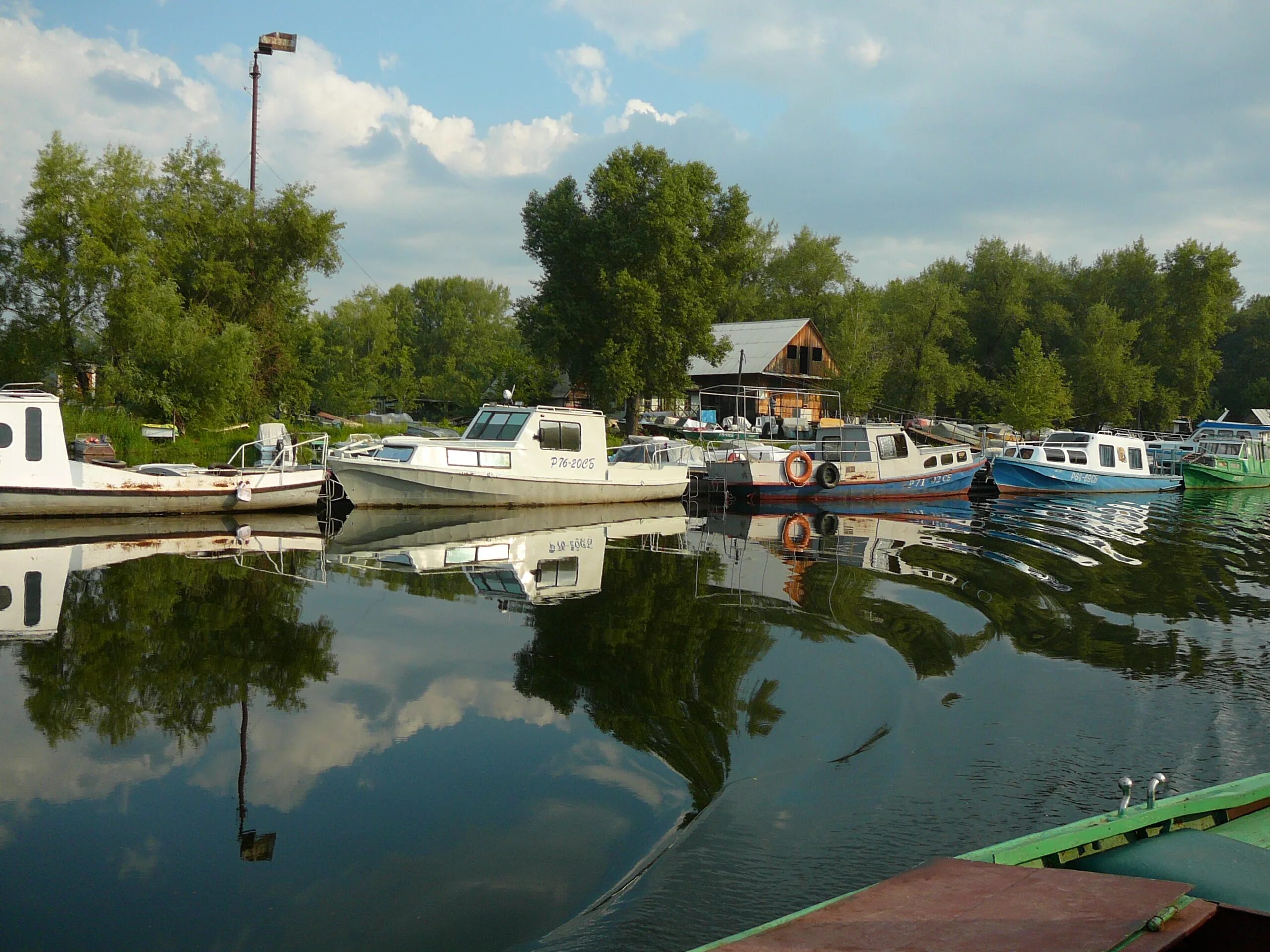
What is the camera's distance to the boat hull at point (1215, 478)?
119ft

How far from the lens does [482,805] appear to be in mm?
5840

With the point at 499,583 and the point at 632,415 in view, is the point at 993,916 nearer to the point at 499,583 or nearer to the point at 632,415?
the point at 499,583

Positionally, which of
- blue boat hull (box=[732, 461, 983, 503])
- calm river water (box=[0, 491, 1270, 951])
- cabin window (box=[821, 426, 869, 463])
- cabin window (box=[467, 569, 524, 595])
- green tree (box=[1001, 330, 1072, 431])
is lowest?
calm river water (box=[0, 491, 1270, 951])

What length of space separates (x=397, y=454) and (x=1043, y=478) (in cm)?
2117

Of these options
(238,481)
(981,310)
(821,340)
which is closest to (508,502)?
(238,481)

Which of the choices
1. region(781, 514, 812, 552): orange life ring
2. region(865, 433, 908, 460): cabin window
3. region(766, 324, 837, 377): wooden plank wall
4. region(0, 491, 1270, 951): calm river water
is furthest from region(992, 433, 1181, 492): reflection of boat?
region(766, 324, 837, 377): wooden plank wall

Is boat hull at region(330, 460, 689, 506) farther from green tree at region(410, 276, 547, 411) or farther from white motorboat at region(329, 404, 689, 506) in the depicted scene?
green tree at region(410, 276, 547, 411)

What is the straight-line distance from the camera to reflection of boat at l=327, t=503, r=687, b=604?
45.2 ft

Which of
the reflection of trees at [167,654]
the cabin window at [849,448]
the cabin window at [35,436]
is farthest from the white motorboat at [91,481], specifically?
the cabin window at [849,448]

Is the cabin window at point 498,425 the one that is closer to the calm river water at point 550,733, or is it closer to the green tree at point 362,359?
the calm river water at point 550,733

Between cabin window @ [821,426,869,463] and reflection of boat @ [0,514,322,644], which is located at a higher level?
cabin window @ [821,426,869,463]

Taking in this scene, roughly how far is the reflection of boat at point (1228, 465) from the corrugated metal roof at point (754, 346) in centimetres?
2322

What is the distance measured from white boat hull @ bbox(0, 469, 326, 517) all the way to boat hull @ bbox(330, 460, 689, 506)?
1003 mm

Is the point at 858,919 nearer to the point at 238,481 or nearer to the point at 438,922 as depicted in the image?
the point at 438,922
